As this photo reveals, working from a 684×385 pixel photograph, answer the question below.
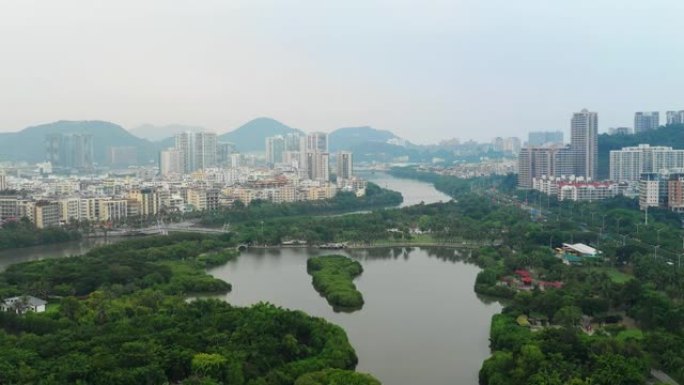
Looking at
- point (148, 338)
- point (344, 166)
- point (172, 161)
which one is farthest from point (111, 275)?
point (172, 161)

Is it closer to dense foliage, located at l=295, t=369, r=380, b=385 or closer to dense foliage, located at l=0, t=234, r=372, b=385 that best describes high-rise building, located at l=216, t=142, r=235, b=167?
dense foliage, located at l=0, t=234, r=372, b=385

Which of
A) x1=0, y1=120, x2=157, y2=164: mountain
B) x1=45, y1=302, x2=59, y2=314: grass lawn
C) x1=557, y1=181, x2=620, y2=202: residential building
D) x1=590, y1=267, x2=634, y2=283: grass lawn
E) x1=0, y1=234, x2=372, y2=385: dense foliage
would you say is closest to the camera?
x1=0, y1=234, x2=372, y2=385: dense foliage

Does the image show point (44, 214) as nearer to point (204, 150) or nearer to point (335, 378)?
point (335, 378)

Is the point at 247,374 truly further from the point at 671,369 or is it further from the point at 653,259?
the point at 653,259

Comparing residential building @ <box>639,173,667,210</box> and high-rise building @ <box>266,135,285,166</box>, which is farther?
high-rise building @ <box>266,135,285,166</box>

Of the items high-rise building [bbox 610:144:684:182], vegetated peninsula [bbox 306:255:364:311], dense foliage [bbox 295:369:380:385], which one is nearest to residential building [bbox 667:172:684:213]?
high-rise building [bbox 610:144:684:182]

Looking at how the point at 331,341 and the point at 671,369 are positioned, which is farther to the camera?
the point at 331,341

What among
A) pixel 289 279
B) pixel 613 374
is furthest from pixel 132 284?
pixel 613 374
